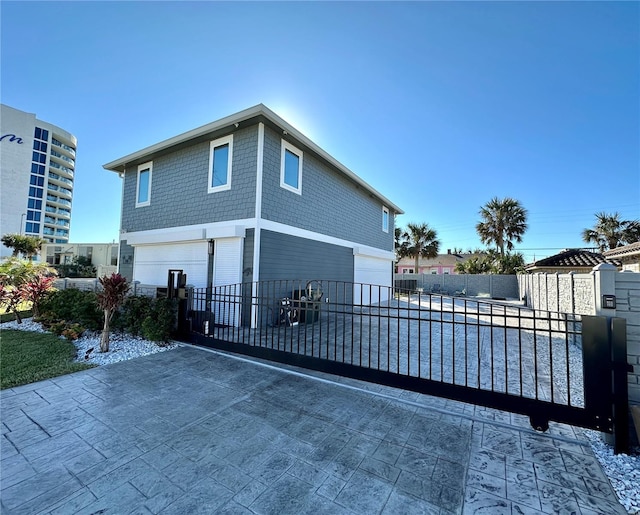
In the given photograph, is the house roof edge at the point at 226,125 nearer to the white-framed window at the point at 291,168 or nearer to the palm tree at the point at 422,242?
the white-framed window at the point at 291,168

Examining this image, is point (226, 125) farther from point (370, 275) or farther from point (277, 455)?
point (370, 275)

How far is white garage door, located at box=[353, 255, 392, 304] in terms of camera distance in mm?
13523

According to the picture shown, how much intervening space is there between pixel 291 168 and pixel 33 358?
7728mm

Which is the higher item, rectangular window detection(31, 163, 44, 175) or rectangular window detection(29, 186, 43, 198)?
rectangular window detection(31, 163, 44, 175)

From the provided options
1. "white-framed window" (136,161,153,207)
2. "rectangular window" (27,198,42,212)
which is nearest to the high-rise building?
"rectangular window" (27,198,42,212)

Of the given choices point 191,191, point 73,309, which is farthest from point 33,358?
point 191,191

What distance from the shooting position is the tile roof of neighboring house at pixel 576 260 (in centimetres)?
1433

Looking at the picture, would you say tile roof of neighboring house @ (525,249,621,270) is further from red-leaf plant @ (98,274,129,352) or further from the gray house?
red-leaf plant @ (98,274,129,352)

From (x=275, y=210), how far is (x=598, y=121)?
11.7m

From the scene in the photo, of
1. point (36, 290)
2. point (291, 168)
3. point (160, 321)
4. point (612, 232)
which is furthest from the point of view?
point (612, 232)

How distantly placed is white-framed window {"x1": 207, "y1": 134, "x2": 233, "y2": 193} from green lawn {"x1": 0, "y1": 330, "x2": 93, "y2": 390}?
5508 mm

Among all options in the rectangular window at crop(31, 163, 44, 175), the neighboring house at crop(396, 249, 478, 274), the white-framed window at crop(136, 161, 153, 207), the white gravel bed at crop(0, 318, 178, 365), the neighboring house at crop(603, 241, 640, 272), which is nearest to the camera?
the white gravel bed at crop(0, 318, 178, 365)

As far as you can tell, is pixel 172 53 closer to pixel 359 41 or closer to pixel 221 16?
pixel 221 16

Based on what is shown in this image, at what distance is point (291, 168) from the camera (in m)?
9.09
